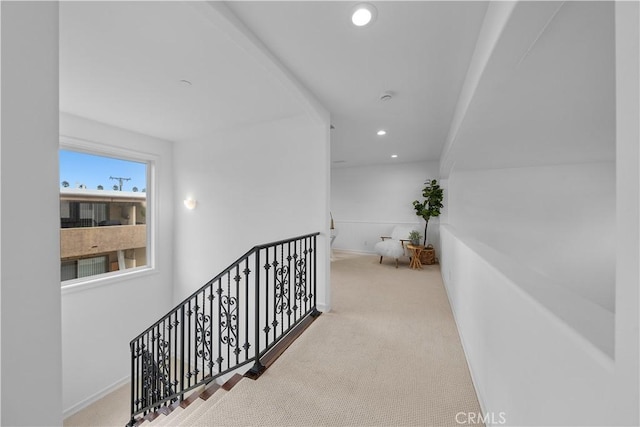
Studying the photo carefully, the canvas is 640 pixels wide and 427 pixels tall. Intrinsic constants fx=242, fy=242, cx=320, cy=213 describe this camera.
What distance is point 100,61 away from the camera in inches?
74.9

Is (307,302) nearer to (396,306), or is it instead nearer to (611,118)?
(396,306)

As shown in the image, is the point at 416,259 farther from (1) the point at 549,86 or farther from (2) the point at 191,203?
(2) the point at 191,203

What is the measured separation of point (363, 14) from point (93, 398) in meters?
5.06

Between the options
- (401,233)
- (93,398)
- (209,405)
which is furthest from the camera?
(401,233)

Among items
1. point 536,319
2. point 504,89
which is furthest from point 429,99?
point 536,319

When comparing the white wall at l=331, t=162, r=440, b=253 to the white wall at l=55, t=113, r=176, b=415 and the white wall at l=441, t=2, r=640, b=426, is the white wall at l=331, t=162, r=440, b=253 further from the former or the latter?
the white wall at l=55, t=113, r=176, b=415

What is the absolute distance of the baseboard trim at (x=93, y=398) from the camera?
2.93 m

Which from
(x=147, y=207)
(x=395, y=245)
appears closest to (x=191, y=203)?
(x=147, y=207)

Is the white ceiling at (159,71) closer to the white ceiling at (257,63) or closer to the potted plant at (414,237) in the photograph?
the white ceiling at (257,63)

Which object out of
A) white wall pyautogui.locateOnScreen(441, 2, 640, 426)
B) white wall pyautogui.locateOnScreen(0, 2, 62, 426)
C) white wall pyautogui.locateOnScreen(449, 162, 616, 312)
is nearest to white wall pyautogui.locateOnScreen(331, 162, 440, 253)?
white wall pyautogui.locateOnScreen(449, 162, 616, 312)

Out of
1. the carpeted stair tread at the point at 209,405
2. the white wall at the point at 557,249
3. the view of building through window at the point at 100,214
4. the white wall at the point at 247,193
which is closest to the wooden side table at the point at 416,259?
the white wall at the point at 557,249

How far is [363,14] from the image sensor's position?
143cm

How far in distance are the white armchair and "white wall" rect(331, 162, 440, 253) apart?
53cm

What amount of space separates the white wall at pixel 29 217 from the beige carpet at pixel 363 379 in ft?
3.82
